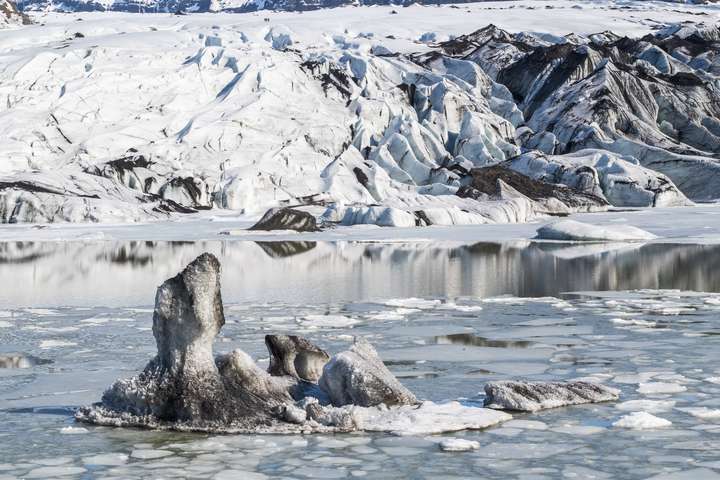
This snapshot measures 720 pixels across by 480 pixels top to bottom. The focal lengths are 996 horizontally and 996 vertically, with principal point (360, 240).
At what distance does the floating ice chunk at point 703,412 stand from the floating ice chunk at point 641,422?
294mm

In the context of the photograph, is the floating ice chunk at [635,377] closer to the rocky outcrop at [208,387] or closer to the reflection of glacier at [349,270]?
the rocky outcrop at [208,387]

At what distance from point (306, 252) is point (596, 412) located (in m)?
18.5

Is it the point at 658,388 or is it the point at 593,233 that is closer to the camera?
the point at 658,388

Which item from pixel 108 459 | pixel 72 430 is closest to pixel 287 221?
pixel 72 430

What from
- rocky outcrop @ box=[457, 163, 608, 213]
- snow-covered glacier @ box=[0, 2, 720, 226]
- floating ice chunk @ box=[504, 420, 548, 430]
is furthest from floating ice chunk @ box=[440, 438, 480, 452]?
rocky outcrop @ box=[457, 163, 608, 213]

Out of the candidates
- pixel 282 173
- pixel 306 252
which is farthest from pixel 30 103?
pixel 306 252

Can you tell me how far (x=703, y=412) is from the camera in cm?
654

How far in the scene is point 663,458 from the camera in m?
5.48

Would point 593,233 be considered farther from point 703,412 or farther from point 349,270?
point 703,412

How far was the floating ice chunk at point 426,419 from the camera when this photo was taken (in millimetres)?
6199

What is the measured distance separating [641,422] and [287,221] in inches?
1126

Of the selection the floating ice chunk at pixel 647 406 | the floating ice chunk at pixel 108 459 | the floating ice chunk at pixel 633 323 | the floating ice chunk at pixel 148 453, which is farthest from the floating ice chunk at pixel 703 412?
the floating ice chunk at pixel 633 323

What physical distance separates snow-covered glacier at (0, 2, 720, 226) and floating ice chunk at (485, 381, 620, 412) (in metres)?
28.5

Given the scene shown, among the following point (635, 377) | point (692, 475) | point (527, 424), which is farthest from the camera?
point (635, 377)
